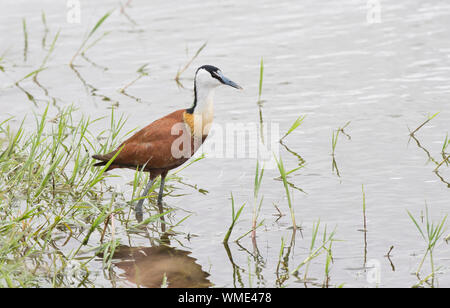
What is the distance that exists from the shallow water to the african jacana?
447 millimetres

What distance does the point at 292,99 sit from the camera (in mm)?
9094

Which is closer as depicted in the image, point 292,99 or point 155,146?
point 155,146

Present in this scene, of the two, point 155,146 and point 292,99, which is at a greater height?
point 292,99

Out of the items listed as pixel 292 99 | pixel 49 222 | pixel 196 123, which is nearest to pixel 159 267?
pixel 49 222

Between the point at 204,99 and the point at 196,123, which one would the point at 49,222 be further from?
the point at 204,99

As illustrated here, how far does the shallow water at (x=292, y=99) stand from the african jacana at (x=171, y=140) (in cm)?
45


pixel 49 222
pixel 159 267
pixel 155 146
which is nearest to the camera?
pixel 159 267

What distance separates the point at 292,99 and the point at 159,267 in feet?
13.3

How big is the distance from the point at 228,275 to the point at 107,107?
4.23 m

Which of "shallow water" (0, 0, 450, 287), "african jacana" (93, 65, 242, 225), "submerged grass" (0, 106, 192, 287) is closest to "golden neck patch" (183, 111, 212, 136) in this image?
"african jacana" (93, 65, 242, 225)

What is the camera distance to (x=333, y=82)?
9492 mm

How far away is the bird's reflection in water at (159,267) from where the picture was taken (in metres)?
5.32

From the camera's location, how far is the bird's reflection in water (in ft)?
17.5

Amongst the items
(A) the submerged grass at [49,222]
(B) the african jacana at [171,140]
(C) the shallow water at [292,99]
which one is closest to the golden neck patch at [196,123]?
(B) the african jacana at [171,140]
